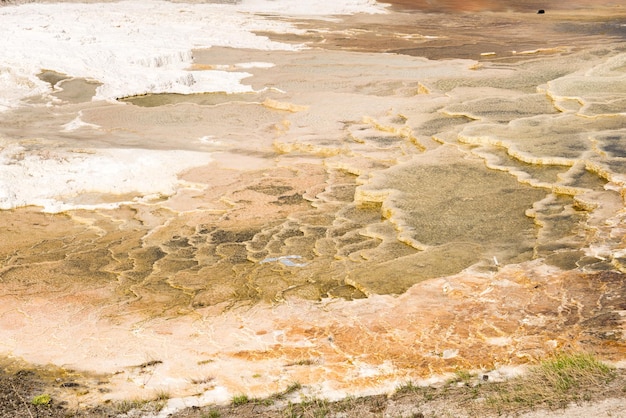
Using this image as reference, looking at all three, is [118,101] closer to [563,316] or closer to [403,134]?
[403,134]

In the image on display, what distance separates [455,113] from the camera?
8.92 metres

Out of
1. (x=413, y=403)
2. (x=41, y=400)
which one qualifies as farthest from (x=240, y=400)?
(x=41, y=400)

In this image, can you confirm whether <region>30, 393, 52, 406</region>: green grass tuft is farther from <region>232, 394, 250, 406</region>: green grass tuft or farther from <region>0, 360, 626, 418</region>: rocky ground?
<region>232, 394, 250, 406</region>: green grass tuft

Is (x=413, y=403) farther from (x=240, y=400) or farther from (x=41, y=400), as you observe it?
(x=41, y=400)

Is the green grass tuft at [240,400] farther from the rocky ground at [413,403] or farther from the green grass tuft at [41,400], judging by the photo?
the green grass tuft at [41,400]

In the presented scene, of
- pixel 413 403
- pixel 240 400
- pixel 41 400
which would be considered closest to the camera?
pixel 413 403

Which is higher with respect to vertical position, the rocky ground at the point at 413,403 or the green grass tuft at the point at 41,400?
the rocky ground at the point at 413,403

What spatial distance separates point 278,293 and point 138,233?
196 cm

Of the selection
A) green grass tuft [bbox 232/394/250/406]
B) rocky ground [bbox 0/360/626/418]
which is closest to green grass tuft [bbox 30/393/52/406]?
rocky ground [bbox 0/360/626/418]

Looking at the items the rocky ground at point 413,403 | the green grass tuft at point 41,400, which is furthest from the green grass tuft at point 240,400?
the green grass tuft at point 41,400

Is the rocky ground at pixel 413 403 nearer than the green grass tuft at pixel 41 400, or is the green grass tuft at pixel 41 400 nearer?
the rocky ground at pixel 413 403

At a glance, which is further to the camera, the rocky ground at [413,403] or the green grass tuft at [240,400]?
the green grass tuft at [240,400]

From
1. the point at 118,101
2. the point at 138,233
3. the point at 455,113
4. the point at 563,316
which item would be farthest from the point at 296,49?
the point at 563,316

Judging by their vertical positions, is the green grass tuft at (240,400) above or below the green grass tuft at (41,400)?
above
